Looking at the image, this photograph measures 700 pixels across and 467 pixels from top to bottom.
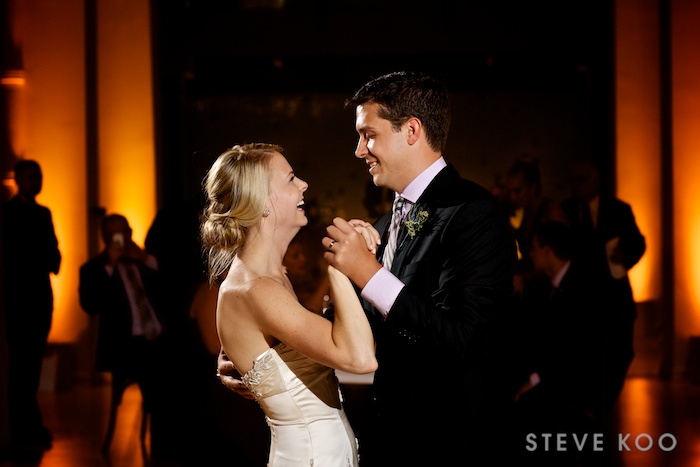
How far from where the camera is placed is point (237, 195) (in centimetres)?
214

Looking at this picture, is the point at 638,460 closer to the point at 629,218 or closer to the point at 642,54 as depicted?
the point at 629,218

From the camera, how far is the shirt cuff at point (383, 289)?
197 cm

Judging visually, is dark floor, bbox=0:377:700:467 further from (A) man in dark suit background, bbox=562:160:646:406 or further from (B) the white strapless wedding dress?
(B) the white strapless wedding dress

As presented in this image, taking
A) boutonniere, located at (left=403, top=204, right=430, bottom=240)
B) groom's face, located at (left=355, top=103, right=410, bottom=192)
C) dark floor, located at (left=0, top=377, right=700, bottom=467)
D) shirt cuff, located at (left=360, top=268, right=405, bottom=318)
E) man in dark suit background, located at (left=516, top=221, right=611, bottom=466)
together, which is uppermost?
groom's face, located at (left=355, top=103, right=410, bottom=192)

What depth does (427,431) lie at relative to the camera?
7.04 ft

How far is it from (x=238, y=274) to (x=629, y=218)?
3.55 m

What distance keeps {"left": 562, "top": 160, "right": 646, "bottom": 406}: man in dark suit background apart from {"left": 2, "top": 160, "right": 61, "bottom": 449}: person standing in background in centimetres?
323

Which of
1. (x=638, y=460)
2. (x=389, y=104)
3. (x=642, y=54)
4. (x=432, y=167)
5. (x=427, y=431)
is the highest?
(x=642, y=54)

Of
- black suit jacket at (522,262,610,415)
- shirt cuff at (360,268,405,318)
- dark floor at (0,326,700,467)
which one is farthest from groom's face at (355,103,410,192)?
dark floor at (0,326,700,467)

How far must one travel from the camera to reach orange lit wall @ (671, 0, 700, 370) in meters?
6.89

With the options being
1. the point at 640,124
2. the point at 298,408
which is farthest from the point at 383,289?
the point at 640,124

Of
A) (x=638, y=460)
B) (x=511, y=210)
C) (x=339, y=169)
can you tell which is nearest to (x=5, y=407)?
(x=511, y=210)

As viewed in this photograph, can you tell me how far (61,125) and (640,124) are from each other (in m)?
5.02

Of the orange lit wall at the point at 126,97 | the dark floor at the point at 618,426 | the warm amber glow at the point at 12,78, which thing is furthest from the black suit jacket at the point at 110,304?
the orange lit wall at the point at 126,97
